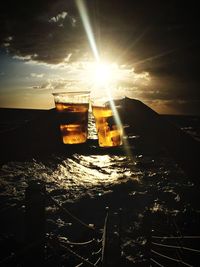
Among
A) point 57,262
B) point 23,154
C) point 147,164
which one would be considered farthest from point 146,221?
point 147,164

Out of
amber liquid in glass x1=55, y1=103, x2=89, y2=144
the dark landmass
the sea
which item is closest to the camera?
the dark landmass

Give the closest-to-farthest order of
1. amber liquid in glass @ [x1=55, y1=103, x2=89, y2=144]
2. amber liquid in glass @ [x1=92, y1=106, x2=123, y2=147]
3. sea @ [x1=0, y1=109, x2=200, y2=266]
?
amber liquid in glass @ [x1=55, y1=103, x2=89, y2=144]
amber liquid in glass @ [x1=92, y1=106, x2=123, y2=147]
sea @ [x1=0, y1=109, x2=200, y2=266]

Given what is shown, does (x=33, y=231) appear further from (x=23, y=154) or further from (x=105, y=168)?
(x=105, y=168)

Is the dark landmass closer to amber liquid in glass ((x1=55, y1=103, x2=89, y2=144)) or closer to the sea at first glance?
amber liquid in glass ((x1=55, y1=103, x2=89, y2=144))

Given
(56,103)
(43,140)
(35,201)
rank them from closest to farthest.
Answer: (43,140), (56,103), (35,201)

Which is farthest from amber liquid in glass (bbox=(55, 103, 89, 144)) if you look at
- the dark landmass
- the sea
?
the sea

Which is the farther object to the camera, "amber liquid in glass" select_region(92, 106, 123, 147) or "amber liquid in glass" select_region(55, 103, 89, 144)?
"amber liquid in glass" select_region(92, 106, 123, 147)

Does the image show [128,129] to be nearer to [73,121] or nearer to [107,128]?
[107,128]
